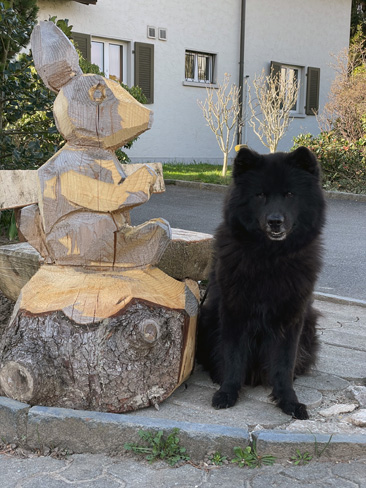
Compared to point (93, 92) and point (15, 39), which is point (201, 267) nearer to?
point (93, 92)

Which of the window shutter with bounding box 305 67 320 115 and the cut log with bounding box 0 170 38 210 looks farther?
the window shutter with bounding box 305 67 320 115

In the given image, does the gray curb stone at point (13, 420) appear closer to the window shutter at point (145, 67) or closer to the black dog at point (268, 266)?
the black dog at point (268, 266)

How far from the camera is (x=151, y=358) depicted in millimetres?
2785

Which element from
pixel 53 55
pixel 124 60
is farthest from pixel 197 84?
pixel 53 55

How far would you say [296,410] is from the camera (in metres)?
2.81

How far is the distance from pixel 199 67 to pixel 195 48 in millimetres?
766

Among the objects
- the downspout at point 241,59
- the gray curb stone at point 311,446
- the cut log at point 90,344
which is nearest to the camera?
the gray curb stone at point 311,446

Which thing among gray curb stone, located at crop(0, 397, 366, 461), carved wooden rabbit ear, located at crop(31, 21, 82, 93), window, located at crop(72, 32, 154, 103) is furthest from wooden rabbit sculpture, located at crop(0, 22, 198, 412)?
window, located at crop(72, 32, 154, 103)

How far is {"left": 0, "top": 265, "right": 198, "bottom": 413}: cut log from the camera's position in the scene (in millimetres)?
2624

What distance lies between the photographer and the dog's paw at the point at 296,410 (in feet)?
9.14

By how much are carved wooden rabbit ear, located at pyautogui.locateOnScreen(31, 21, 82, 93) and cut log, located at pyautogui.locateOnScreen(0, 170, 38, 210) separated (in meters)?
0.53

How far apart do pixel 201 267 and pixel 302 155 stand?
1437 millimetres

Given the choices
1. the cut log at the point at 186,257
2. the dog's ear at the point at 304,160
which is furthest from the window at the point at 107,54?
the dog's ear at the point at 304,160

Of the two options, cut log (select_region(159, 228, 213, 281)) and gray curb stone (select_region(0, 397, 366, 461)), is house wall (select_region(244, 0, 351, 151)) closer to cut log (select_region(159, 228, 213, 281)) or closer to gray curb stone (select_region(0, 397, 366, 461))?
cut log (select_region(159, 228, 213, 281))
